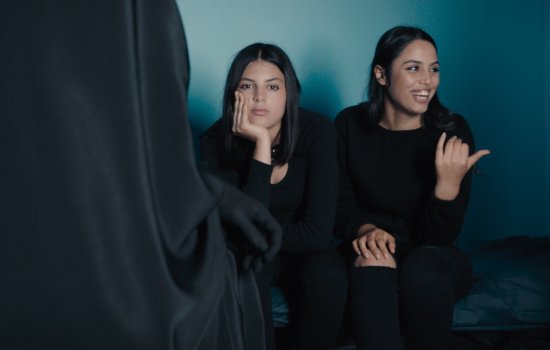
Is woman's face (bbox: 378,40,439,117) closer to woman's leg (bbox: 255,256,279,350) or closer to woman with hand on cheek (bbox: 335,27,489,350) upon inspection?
woman with hand on cheek (bbox: 335,27,489,350)

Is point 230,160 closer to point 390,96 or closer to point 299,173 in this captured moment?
point 299,173

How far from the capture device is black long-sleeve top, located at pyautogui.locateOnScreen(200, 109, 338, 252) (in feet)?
4.76

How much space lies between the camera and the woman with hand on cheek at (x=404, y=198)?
132 cm

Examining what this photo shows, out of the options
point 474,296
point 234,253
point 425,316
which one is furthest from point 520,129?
point 234,253

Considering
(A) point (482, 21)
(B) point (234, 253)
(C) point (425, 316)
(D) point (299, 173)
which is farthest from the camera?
(A) point (482, 21)

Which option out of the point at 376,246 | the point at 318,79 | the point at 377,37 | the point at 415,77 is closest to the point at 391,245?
the point at 376,246

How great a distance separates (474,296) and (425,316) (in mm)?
222

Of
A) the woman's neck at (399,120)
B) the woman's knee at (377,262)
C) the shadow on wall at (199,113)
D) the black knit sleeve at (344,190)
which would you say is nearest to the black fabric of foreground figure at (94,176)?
the woman's knee at (377,262)

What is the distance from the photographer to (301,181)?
158 centimetres

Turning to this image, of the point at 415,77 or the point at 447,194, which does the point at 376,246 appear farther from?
the point at 415,77

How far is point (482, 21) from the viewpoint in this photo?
7.25 feet

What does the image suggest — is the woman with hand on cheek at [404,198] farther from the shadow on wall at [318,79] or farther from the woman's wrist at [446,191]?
the shadow on wall at [318,79]

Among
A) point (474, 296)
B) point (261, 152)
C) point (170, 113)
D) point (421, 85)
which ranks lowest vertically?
point (474, 296)

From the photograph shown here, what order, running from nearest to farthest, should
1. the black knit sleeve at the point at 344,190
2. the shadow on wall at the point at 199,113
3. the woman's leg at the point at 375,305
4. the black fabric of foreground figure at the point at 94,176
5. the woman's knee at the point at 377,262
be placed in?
the black fabric of foreground figure at the point at 94,176
the woman's leg at the point at 375,305
the woman's knee at the point at 377,262
the black knit sleeve at the point at 344,190
the shadow on wall at the point at 199,113
